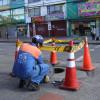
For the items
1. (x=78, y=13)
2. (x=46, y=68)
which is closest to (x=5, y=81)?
(x=46, y=68)

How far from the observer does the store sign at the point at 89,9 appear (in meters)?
37.7

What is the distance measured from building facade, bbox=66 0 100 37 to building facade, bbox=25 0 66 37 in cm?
105

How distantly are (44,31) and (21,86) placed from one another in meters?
37.5

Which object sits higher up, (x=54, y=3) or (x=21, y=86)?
(x=54, y=3)

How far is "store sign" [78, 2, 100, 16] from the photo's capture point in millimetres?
37713

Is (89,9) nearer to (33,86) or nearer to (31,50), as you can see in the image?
(31,50)

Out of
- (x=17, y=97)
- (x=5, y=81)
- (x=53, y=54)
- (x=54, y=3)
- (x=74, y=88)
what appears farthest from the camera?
(x=54, y=3)

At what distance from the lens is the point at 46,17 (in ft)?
144

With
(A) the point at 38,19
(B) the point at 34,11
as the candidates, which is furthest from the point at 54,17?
(B) the point at 34,11

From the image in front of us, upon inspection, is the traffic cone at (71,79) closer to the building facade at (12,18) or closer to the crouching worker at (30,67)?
the crouching worker at (30,67)

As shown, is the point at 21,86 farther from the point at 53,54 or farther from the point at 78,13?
the point at 78,13

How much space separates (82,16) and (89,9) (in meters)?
1.38

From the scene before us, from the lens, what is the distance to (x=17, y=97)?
673 cm

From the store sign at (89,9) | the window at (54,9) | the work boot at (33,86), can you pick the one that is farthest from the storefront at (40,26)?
the work boot at (33,86)
